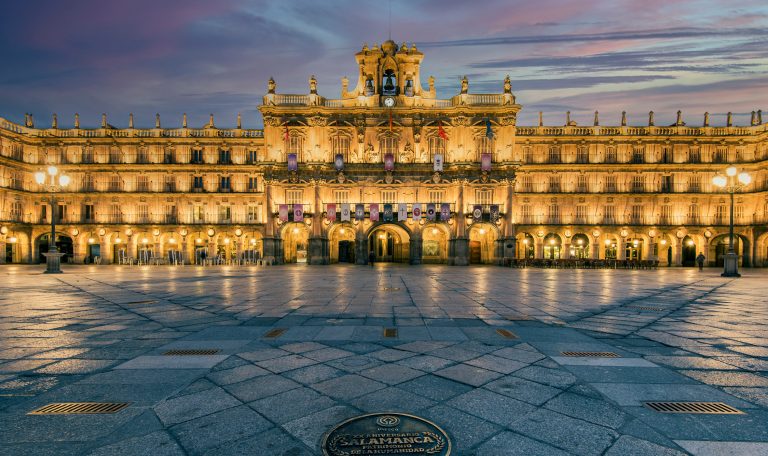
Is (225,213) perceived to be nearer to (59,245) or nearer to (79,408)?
(59,245)

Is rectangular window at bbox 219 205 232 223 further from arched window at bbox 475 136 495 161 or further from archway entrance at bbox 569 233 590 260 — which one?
archway entrance at bbox 569 233 590 260

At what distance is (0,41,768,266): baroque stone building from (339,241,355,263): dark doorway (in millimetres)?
111

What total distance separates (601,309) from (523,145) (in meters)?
36.3

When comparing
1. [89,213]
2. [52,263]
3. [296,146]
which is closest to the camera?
[52,263]

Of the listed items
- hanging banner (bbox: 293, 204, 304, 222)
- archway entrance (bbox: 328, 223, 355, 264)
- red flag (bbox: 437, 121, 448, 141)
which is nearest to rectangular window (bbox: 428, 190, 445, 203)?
red flag (bbox: 437, 121, 448, 141)

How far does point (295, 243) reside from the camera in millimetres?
45562

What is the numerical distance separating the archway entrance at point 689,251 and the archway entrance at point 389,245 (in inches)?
1128

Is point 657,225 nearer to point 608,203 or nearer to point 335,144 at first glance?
point 608,203

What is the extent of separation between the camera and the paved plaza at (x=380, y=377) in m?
3.62

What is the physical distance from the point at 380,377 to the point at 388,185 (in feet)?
118

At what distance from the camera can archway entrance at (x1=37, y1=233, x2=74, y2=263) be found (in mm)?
44316

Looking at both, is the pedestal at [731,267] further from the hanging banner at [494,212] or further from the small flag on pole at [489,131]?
the small flag on pole at [489,131]

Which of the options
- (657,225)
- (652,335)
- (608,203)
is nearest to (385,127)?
(608,203)

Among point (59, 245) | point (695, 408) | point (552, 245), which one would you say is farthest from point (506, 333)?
point (59, 245)
